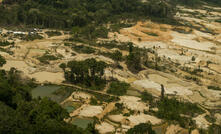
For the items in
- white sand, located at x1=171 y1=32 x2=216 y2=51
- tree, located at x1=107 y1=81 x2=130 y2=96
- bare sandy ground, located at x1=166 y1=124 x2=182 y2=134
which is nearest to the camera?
bare sandy ground, located at x1=166 y1=124 x2=182 y2=134

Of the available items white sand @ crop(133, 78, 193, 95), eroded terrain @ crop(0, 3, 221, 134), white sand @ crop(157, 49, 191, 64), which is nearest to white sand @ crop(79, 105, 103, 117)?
eroded terrain @ crop(0, 3, 221, 134)

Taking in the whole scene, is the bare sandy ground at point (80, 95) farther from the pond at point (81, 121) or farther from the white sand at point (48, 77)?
the white sand at point (48, 77)

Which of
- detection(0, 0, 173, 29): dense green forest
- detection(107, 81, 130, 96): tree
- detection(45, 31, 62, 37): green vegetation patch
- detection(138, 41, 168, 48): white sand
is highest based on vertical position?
detection(0, 0, 173, 29): dense green forest

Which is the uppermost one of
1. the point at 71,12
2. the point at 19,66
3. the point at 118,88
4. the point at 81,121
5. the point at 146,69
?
the point at 71,12

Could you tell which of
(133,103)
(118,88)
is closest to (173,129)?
(133,103)

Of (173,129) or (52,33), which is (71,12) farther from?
(173,129)

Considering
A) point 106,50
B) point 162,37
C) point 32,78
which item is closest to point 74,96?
point 32,78

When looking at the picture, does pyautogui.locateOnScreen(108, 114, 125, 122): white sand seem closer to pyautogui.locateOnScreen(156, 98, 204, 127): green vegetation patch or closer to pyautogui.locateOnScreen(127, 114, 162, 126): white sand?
pyautogui.locateOnScreen(127, 114, 162, 126): white sand
